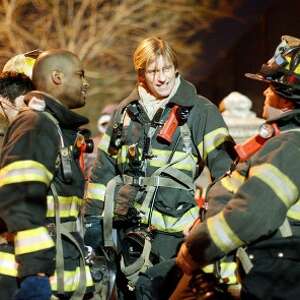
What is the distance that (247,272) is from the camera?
3.44 metres

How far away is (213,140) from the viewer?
4.72 meters

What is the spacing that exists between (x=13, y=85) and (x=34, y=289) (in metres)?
1.42

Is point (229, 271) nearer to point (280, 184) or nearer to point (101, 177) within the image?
point (280, 184)

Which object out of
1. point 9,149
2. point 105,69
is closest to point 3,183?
point 9,149

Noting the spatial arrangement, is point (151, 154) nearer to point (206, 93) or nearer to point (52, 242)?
point (52, 242)

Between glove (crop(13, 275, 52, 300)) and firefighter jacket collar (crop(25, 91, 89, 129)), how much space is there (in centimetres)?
88

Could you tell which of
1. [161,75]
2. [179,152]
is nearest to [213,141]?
[179,152]

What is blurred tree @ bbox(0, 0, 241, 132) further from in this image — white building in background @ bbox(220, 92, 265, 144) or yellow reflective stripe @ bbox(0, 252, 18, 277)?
yellow reflective stripe @ bbox(0, 252, 18, 277)

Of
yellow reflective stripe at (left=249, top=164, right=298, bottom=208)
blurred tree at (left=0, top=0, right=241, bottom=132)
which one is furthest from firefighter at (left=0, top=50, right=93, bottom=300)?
blurred tree at (left=0, top=0, right=241, bottom=132)

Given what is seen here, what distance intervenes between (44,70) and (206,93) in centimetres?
1469

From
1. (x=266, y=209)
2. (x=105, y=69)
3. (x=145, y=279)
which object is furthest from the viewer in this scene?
(x=105, y=69)

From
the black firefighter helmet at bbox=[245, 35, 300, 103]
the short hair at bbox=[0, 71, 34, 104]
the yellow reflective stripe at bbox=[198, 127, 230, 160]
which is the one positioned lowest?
the yellow reflective stripe at bbox=[198, 127, 230, 160]

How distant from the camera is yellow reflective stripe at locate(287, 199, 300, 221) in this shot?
3.42 m

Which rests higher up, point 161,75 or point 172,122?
point 161,75
